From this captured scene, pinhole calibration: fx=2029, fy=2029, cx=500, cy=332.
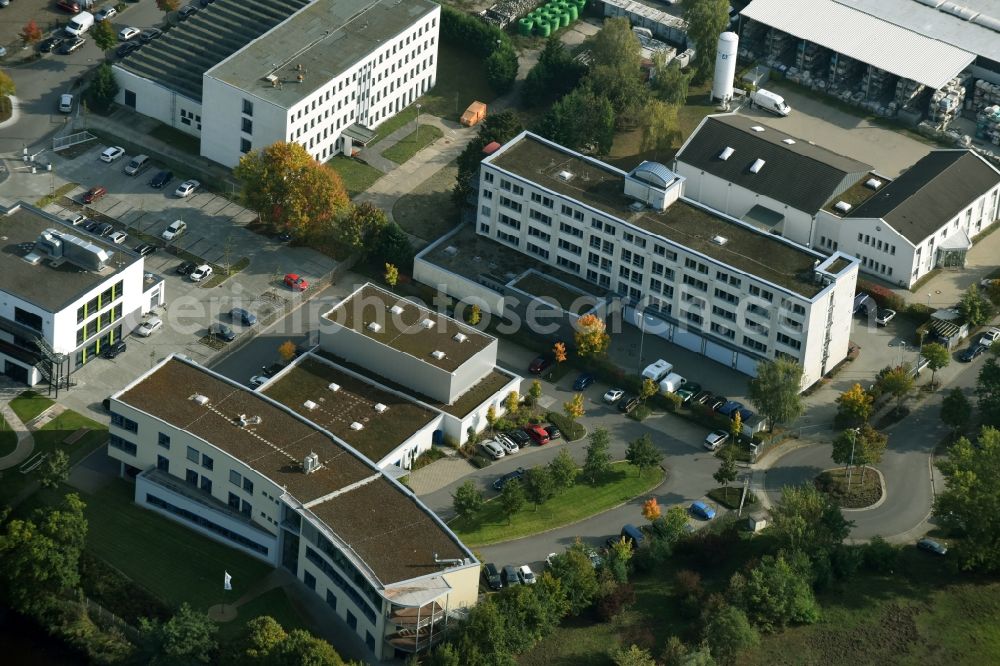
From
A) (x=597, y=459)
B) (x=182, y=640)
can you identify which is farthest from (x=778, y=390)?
(x=182, y=640)

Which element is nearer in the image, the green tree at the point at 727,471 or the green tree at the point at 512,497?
the green tree at the point at 512,497

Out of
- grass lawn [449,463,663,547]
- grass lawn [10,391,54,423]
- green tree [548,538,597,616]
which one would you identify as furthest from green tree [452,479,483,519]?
grass lawn [10,391,54,423]

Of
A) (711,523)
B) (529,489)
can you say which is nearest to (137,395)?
(529,489)

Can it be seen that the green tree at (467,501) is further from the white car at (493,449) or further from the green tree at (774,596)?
the green tree at (774,596)

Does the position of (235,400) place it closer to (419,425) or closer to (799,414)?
(419,425)

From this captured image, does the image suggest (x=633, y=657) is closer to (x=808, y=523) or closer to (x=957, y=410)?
(x=808, y=523)

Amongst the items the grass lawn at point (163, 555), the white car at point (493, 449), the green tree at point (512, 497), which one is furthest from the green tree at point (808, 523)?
the grass lawn at point (163, 555)

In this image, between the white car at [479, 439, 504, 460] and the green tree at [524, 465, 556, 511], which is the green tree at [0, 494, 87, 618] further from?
the green tree at [524, 465, 556, 511]

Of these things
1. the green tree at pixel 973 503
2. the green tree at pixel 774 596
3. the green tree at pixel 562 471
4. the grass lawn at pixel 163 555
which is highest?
the green tree at pixel 973 503
